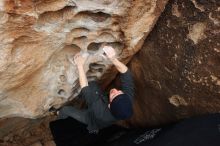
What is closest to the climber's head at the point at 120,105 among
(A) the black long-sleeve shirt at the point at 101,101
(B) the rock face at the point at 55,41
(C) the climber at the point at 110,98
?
(C) the climber at the point at 110,98

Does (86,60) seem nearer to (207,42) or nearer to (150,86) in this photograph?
(150,86)

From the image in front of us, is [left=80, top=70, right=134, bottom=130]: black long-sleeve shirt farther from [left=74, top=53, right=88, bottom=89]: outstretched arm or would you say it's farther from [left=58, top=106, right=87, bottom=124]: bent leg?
[left=58, top=106, right=87, bottom=124]: bent leg

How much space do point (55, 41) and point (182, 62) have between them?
73cm

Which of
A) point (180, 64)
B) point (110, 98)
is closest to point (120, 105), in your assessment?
point (110, 98)

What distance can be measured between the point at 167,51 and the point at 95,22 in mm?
479

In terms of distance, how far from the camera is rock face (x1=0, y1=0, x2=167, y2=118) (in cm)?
192

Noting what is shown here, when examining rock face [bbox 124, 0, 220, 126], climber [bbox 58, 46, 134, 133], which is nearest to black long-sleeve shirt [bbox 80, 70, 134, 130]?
climber [bbox 58, 46, 134, 133]

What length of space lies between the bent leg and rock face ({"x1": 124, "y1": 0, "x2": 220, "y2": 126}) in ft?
1.46

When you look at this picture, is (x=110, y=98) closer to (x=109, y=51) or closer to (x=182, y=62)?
(x=109, y=51)

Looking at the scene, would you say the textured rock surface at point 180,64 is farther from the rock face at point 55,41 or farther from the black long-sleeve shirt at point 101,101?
the black long-sleeve shirt at point 101,101

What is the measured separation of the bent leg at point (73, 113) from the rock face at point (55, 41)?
2.6 inches

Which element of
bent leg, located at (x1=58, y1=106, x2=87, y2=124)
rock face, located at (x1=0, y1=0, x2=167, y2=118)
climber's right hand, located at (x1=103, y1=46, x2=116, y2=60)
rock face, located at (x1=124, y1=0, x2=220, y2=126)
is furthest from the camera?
bent leg, located at (x1=58, y1=106, x2=87, y2=124)

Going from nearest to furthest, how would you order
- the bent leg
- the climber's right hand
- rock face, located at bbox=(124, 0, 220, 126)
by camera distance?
rock face, located at bbox=(124, 0, 220, 126), the climber's right hand, the bent leg

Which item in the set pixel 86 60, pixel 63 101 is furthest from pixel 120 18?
pixel 63 101
